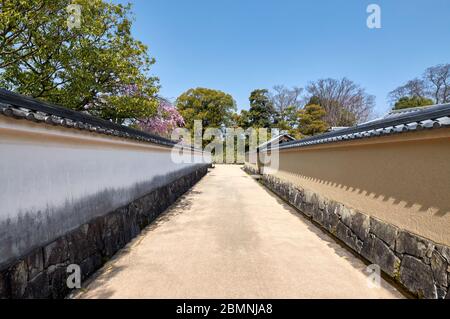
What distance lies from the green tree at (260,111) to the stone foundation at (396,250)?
37.3 meters

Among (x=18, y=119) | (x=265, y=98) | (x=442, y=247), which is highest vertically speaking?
(x=265, y=98)

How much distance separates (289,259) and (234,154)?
40.9 meters

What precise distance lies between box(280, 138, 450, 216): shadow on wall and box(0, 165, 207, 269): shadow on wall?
498 cm

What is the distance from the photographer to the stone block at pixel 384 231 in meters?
3.83

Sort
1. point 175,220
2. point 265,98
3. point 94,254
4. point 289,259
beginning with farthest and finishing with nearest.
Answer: point 265,98, point 175,220, point 289,259, point 94,254

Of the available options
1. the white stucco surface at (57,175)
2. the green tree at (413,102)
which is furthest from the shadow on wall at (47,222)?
the green tree at (413,102)

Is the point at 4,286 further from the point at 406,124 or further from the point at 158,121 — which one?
the point at 158,121

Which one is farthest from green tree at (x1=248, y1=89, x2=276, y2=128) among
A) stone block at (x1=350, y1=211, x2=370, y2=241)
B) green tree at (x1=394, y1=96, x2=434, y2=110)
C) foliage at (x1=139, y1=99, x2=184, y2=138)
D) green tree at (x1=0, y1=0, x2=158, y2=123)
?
stone block at (x1=350, y1=211, x2=370, y2=241)

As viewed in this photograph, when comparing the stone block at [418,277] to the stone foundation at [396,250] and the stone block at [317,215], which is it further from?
the stone block at [317,215]

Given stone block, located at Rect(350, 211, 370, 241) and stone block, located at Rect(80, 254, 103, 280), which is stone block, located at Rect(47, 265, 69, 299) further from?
stone block, located at Rect(350, 211, 370, 241)

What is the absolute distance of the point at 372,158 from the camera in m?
4.57

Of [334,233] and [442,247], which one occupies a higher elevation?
[442,247]
